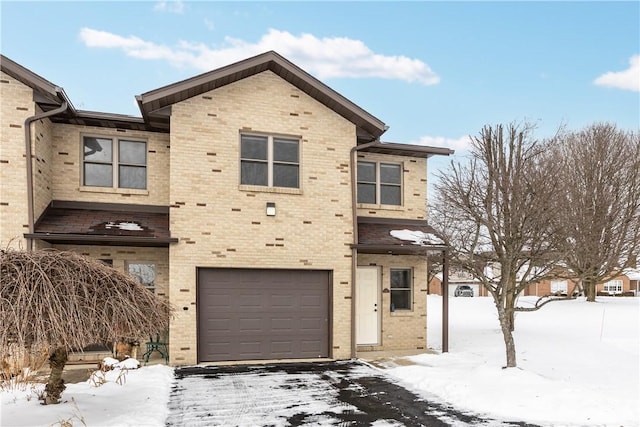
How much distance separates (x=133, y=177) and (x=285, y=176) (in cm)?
406

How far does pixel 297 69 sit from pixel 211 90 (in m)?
2.29

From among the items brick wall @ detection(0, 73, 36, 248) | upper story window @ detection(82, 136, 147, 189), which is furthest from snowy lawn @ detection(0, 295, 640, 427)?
upper story window @ detection(82, 136, 147, 189)

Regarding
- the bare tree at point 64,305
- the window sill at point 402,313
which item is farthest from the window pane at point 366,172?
the bare tree at point 64,305

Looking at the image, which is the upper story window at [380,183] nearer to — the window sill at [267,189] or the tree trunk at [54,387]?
the window sill at [267,189]

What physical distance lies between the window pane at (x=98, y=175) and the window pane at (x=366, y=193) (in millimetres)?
6905

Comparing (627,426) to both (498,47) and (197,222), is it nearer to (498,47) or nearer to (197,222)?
(197,222)

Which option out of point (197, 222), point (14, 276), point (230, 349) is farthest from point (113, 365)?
point (14, 276)

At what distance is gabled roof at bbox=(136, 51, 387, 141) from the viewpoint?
11.2 metres

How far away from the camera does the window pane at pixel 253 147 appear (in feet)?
39.7

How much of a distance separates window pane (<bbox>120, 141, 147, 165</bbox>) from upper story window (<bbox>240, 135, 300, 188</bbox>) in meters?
2.74

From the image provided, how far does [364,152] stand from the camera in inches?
545

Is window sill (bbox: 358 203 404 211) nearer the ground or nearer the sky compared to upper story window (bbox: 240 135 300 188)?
nearer the ground

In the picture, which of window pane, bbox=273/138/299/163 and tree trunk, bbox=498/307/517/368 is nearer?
tree trunk, bbox=498/307/517/368

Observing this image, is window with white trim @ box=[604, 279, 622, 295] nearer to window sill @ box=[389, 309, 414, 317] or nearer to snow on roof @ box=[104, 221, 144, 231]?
window sill @ box=[389, 309, 414, 317]
